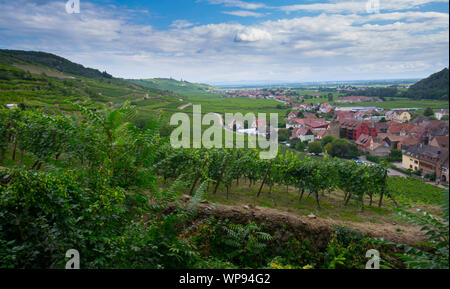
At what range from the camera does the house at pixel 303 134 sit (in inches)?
953

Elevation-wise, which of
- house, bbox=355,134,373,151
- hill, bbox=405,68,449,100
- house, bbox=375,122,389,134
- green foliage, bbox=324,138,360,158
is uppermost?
hill, bbox=405,68,449,100

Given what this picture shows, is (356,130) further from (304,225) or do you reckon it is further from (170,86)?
(170,86)

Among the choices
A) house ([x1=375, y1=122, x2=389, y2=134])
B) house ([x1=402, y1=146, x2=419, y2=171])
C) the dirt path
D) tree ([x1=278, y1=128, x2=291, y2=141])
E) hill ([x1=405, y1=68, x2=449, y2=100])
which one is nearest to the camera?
hill ([x1=405, y1=68, x2=449, y2=100])

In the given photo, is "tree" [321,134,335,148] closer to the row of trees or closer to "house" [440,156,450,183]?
the row of trees

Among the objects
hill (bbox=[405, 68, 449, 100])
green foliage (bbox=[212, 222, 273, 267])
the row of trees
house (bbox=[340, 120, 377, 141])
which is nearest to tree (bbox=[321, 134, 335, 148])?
house (bbox=[340, 120, 377, 141])

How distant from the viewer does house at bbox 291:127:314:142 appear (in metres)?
24.2

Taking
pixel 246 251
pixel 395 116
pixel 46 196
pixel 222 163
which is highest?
pixel 395 116

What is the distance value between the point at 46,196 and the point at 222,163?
809 centimetres

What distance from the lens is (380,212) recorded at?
9.28 meters

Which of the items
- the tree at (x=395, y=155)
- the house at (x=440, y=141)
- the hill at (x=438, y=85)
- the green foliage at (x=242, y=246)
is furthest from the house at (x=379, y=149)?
the green foliage at (x=242, y=246)

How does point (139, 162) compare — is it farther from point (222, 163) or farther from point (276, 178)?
point (276, 178)

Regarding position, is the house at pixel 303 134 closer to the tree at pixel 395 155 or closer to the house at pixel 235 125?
the house at pixel 235 125
